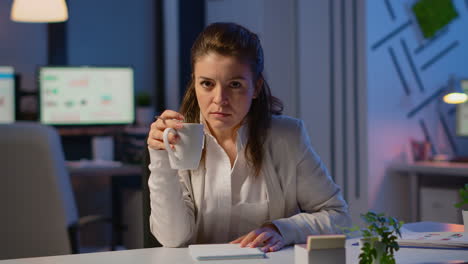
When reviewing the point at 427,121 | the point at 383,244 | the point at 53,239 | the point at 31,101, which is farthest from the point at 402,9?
the point at 383,244

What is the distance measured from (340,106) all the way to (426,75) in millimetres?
721

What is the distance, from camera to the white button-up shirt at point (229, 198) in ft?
5.97

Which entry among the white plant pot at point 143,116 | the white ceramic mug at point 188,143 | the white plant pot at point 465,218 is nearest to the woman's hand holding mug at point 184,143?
the white ceramic mug at point 188,143

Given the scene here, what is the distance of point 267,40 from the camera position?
13.4 feet

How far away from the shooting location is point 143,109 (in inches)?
185

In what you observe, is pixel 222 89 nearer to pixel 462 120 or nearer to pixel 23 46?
pixel 462 120

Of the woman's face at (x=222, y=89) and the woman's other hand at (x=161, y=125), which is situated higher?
the woman's face at (x=222, y=89)

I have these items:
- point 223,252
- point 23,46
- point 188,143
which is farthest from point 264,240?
point 23,46

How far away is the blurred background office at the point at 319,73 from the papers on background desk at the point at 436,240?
7.29 ft

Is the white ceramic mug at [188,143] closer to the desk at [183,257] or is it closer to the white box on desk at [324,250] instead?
the desk at [183,257]

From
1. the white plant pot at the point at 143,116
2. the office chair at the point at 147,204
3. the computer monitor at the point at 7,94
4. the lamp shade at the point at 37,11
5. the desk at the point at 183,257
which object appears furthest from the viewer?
the white plant pot at the point at 143,116

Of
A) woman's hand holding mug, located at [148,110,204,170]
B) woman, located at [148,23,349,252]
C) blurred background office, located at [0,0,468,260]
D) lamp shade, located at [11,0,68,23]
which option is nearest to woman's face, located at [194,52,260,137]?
woman, located at [148,23,349,252]

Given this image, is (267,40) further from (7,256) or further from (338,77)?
(7,256)

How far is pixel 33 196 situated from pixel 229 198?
0.80 meters
